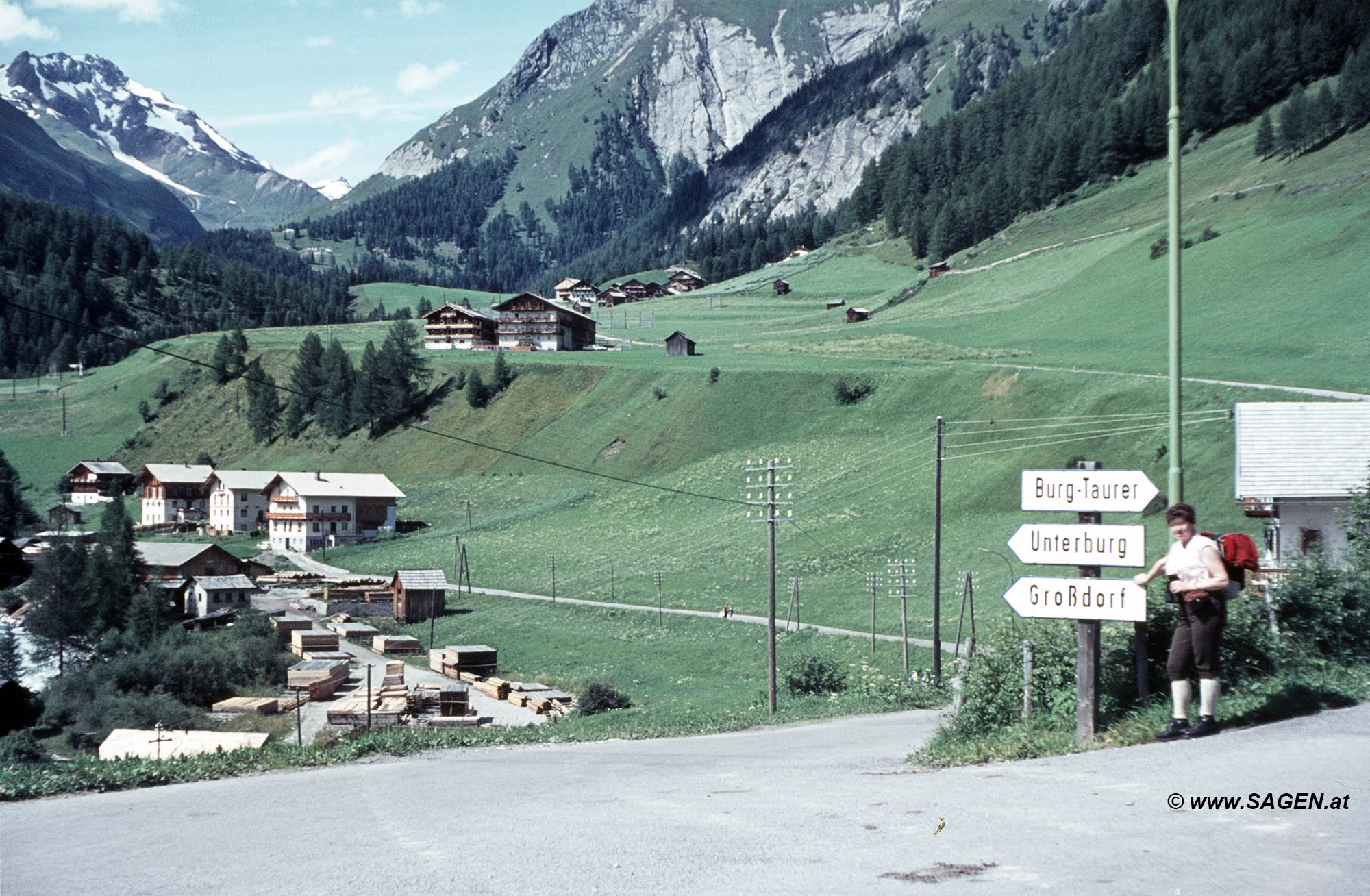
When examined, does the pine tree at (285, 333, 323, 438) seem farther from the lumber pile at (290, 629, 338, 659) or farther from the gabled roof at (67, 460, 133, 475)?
the lumber pile at (290, 629, 338, 659)

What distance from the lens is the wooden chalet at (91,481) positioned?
124m

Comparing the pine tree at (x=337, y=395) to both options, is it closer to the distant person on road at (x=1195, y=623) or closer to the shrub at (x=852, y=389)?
the shrub at (x=852, y=389)

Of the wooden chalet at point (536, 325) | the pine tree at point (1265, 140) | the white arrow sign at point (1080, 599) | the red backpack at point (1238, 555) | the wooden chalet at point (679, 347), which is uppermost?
the pine tree at point (1265, 140)

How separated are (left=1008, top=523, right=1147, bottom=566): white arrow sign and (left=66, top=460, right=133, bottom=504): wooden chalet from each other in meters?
134

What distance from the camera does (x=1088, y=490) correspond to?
1109 cm

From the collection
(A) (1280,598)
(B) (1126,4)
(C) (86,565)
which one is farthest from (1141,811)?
(B) (1126,4)

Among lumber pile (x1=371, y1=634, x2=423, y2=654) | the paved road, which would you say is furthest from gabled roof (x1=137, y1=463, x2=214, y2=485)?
the paved road

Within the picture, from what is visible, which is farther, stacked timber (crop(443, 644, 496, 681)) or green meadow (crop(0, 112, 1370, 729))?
green meadow (crop(0, 112, 1370, 729))

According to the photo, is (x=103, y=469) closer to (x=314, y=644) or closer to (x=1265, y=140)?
(x=314, y=644)

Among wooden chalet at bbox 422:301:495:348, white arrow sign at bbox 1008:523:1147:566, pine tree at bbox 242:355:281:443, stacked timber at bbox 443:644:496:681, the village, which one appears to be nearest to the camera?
white arrow sign at bbox 1008:523:1147:566

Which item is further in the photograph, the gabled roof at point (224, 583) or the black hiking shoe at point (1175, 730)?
the gabled roof at point (224, 583)

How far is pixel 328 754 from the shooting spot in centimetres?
1481

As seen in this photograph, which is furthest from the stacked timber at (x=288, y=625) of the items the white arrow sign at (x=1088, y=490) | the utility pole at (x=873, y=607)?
the white arrow sign at (x=1088, y=490)

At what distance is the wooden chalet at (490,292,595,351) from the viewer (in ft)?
477
